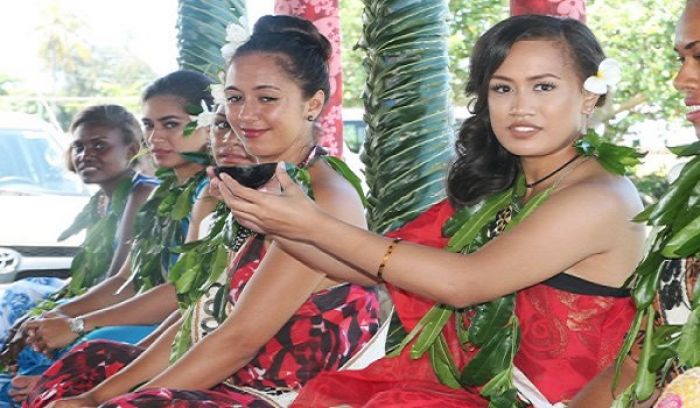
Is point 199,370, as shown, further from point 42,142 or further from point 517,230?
point 42,142

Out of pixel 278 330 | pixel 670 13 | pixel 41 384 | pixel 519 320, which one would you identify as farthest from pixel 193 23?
pixel 670 13

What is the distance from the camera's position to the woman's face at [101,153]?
18.2ft

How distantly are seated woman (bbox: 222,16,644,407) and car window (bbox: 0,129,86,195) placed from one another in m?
6.24

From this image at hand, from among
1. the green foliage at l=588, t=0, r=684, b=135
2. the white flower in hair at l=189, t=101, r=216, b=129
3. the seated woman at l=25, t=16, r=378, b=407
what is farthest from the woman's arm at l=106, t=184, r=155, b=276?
the green foliage at l=588, t=0, r=684, b=135

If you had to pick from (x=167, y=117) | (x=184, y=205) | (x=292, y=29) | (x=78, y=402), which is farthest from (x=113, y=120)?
(x=78, y=402)

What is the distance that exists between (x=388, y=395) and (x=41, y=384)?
4.68ft

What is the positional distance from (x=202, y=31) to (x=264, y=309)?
306 cm

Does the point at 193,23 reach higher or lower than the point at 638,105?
higher

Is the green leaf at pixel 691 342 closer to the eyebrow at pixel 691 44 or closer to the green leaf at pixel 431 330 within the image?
the eyebrow at pixel 691 44

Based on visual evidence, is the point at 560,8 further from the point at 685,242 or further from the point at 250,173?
the point at 685,242

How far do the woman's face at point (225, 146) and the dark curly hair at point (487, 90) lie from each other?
972 millimetres

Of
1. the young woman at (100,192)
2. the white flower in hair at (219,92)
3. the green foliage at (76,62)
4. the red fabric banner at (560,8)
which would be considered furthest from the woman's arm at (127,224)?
the green foliage at (76,62)

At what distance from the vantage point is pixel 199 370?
3059 mm

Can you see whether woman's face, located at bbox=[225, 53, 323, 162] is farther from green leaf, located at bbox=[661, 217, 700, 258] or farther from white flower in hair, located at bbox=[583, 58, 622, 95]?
green leaf, located at bbox=[661, 217, 700, 258]
